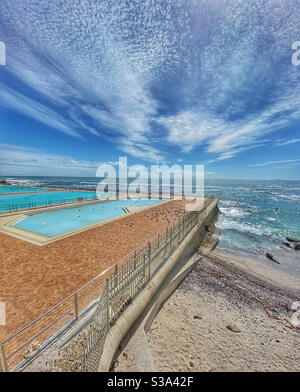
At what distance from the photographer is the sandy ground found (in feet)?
12.1

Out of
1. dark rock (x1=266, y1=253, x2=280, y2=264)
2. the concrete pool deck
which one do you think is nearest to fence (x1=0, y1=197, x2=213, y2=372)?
the concrete pool deck

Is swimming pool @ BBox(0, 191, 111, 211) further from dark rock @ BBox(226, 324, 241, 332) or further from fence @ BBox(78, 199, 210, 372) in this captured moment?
dark rock @ BBox(226, 324, 241, 332)

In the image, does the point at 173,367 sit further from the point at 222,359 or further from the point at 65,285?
the point at 65,285

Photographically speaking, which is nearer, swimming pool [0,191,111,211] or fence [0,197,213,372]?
fence [0,197,213,372]

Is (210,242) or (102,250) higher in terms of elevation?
(102,250)

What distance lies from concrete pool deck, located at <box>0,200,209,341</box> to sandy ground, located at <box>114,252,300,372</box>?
267cm

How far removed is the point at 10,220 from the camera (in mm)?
12078

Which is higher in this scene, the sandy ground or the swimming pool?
the swimming pool

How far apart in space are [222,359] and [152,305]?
81.5 inches

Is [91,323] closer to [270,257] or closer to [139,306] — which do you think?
[139,306]

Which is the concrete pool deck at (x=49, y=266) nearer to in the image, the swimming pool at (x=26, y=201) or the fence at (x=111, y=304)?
the fence at (x=111, y=304)

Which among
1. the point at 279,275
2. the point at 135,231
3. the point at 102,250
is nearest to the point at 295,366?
the point at 279,275

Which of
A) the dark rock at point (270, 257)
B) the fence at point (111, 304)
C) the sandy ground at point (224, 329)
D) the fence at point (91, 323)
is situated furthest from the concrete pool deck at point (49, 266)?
the dark rock at point (270, 257)

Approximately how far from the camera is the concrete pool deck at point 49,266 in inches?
166
